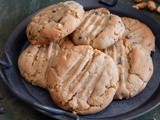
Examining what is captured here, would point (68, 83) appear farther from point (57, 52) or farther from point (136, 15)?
point (136, 15)

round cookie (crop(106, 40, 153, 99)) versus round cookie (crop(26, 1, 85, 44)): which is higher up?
round cookie (crop(26, 1, 85, 44))

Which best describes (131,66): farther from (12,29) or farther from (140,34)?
(12,29)

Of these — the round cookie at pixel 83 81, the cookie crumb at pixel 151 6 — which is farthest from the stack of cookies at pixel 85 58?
the cookie crumb at pixel 151 6

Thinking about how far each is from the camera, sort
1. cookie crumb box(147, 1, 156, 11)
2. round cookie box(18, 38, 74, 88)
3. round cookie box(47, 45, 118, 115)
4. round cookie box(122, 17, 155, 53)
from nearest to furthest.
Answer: round cookie box(47, 45, 118, 115), round cookie box(18, 38, 74, 88), round cookie box(122, 17, 155, 53), cookie crumb box(147, 1, 156, 11)

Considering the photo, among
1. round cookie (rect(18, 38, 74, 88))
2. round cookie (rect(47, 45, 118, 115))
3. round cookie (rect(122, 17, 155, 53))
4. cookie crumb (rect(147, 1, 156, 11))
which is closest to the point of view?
round cookie (rect(47, 45, 118, 115))

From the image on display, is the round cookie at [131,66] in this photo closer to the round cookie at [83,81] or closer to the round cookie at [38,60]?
the round cookie at [83,81]

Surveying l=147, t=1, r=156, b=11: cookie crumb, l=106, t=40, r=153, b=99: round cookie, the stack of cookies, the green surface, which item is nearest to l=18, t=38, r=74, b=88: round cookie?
the stack of cookies

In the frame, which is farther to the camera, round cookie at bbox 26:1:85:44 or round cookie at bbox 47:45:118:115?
round cookie at bbox 26:1:85:44

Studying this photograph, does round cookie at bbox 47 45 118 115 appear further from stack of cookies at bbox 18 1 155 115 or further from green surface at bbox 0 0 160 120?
green surface at bbox 0 0 160 120
